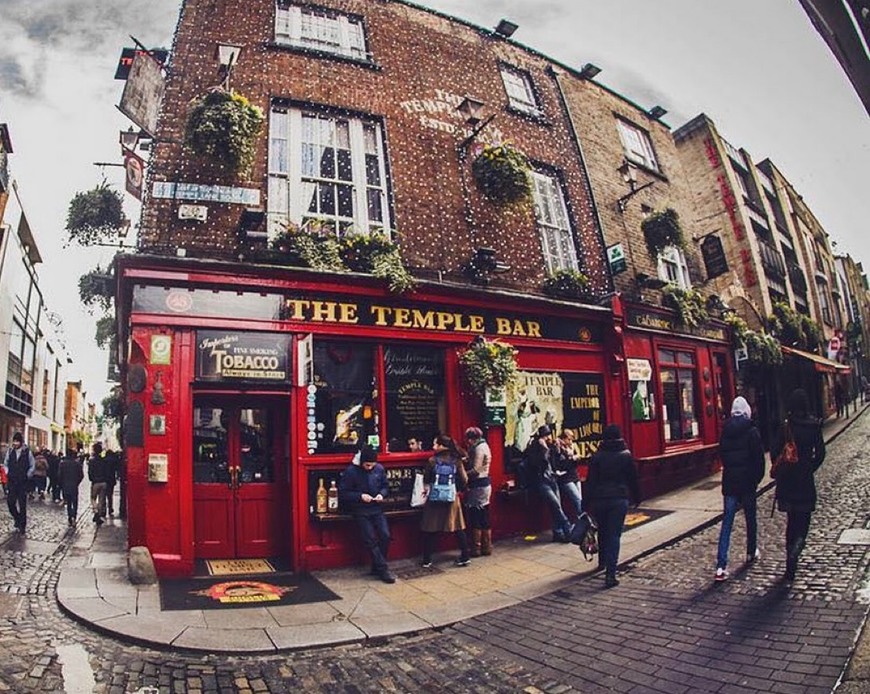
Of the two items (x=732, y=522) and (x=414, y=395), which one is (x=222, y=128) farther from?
(x=732, y=522)

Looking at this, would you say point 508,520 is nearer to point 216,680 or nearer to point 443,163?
point 216,680

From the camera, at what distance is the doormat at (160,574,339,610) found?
5.61m

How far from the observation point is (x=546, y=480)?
848cm

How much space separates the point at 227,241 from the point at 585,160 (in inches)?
369

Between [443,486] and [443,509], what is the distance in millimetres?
332

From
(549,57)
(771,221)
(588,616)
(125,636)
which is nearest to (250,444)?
(125,636)

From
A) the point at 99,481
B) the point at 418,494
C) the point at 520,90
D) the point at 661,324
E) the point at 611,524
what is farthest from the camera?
the point at 520,90

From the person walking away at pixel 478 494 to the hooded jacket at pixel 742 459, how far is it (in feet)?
10.4

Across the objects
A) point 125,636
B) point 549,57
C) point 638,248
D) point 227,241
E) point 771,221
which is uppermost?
point 549,57

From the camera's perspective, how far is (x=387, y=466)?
8.13 m

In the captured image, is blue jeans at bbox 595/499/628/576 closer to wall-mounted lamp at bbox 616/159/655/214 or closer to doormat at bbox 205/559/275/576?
doormat at bbox 205/559/275/576

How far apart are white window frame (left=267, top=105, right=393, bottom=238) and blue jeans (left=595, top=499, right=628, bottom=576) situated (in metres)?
5.80

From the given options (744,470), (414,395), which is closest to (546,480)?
(414,395)

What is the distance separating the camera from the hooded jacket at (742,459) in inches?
241
